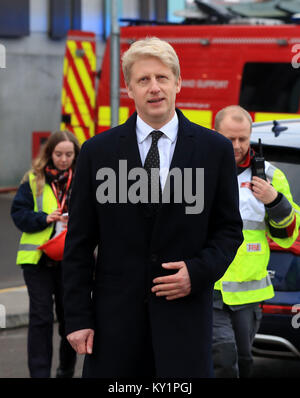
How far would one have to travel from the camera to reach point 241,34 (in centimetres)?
1148

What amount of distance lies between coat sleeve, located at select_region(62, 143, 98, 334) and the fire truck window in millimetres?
8084

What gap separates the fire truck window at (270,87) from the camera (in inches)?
444

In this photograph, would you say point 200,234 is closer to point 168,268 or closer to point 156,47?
point 168,268

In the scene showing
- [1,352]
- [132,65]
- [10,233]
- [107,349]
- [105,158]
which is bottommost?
[10,233]

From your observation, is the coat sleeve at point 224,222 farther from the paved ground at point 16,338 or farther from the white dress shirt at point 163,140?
the paved ground at point 16,338

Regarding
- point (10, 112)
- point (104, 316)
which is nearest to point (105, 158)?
point (104, 316)

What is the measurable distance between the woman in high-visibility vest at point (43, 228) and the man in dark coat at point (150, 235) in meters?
2.43

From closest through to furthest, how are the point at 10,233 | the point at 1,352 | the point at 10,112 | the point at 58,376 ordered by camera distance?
the point at 58,376 < the point at 1,352 < the point at 10,233 < the point at 10,112

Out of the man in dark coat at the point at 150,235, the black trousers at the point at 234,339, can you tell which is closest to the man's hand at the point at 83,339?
the man in dark coat at the point at 150,235

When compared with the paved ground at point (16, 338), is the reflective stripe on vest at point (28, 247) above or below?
above

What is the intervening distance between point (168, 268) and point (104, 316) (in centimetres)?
31

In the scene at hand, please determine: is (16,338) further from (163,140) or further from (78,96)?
(78,96)

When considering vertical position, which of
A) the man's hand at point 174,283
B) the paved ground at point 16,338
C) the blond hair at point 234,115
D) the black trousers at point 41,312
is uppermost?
the blond hair at point 234,115

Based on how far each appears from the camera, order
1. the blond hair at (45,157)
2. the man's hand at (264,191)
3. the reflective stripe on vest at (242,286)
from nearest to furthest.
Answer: the man's hand at (264,191), the reflective stripe on vest at (242,286), the blond hair at (45,157)
